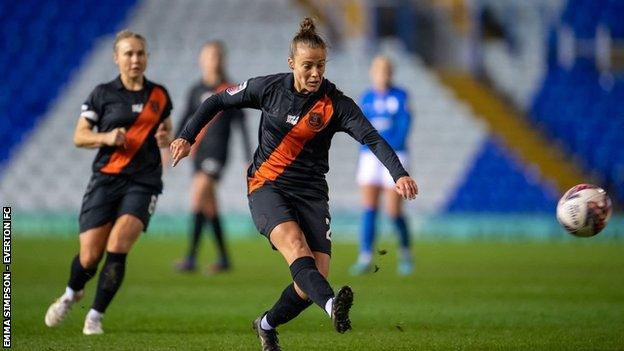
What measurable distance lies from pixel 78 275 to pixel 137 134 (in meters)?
1.17

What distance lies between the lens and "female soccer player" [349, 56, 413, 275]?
1343 centimetres

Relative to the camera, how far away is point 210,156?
14000 mm

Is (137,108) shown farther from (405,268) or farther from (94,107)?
(405,268)

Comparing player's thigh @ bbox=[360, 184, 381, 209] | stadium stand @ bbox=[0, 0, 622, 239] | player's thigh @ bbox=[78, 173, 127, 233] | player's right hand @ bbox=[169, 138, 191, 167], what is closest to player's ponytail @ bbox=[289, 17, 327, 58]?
player's right hand @ bbox=[169, 138, 191, 167]

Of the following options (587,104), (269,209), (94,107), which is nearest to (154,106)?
(94,107)

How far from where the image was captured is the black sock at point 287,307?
6863 mm

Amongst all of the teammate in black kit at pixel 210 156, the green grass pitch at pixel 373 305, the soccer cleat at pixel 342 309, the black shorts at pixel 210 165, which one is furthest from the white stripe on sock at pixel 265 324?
the black shorts at pixel 210 165

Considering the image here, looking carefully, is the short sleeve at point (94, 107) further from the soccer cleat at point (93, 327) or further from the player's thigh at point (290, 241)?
the player's thigh at point (290, 241)

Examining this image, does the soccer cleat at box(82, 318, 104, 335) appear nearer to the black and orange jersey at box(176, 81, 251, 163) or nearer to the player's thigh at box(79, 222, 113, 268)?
the player's thigh at box(79, 222, 113, 268)

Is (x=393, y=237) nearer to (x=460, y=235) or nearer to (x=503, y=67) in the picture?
(x=460, y=235)

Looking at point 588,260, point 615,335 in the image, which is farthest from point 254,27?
point 615,335

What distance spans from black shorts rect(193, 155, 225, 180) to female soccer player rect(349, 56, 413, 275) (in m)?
1.84

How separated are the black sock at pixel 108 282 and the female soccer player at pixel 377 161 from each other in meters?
5.55

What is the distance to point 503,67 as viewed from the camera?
83.7 ft
